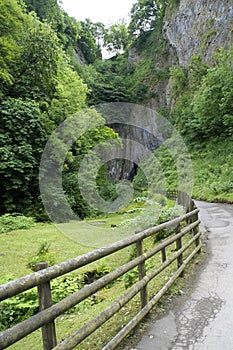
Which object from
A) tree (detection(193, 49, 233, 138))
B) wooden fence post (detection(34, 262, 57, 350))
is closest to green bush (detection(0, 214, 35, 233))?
wooden fence post (detection(34, 262, 57, 350))

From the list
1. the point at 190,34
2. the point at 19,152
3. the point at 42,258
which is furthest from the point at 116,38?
the point at 42,258

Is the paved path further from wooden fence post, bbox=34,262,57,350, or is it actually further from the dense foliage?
the dense foliage

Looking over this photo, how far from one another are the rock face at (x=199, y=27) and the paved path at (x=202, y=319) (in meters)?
28.2

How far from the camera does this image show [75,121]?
17641 millimetres

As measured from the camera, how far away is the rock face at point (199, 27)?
2852 cm

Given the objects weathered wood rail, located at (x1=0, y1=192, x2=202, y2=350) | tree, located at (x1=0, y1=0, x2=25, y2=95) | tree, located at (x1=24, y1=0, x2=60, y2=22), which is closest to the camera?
weathered wood rail, located at (x1=0, y1=192, x2=202, y2=350)

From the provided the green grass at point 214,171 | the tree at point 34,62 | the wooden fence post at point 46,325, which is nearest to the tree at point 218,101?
the green grass at point 214,171

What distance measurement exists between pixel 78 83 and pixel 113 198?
981 centimetres

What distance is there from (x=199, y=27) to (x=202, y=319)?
3735cm

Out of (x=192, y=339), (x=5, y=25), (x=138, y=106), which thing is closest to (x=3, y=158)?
(x=5, y=25)

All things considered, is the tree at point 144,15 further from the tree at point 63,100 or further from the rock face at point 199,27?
the tree at point 63,100

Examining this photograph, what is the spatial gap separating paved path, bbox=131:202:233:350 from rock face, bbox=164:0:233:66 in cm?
2825

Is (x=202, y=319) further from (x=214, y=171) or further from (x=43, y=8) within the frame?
(x=43, y=8)

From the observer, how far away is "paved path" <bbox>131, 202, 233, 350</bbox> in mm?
2877
